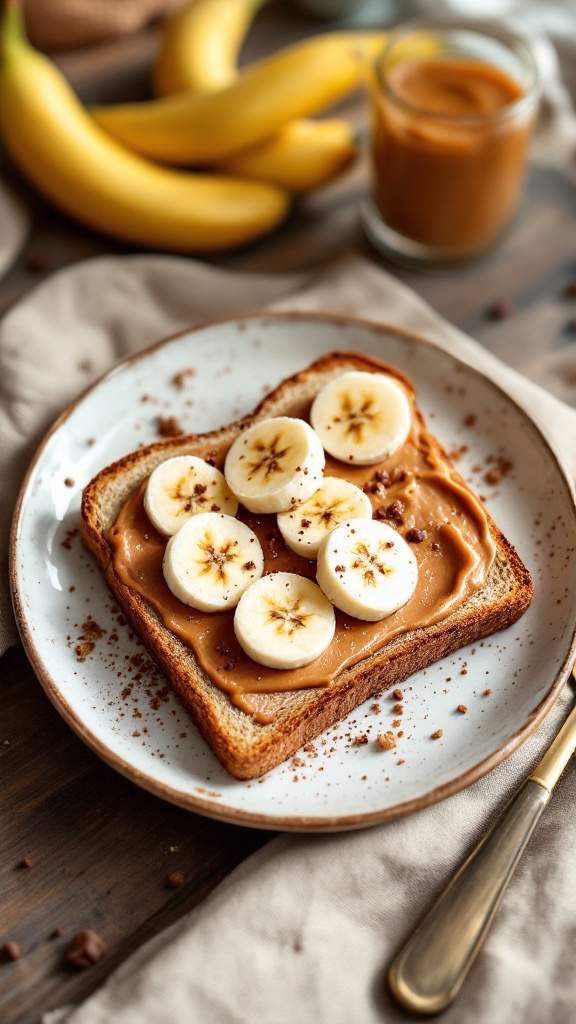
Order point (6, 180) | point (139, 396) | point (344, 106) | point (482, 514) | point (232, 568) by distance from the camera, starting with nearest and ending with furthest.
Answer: point (232, 568) → point (482, 514) → point (139, 396) → point (6, 180) → point (344, 106)

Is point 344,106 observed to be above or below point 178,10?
below

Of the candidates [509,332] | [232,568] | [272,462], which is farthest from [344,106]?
[232,568]

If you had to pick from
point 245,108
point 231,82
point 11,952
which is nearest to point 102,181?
point 245,108

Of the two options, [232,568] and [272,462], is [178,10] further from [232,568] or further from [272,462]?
[232,568]

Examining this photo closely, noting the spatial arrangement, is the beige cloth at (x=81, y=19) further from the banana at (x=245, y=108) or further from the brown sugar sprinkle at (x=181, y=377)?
the brown sugar sprinkle at (x=181, y=377)

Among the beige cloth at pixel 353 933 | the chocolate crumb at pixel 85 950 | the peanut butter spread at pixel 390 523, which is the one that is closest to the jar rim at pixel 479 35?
the peanut butter spread at pixel 390 523
